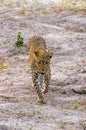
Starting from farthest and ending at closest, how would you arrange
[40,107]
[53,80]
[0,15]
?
1. [0,15]
2. [53,80]
3. [40,107]

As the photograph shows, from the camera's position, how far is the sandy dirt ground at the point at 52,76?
1021 centimetres

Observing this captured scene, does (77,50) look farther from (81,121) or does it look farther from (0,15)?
(81,121)

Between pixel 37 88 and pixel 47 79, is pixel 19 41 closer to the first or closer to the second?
pixel 47 79

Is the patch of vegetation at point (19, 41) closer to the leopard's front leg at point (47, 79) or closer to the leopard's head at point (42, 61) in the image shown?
the leopard's front leg at point (47, 79)

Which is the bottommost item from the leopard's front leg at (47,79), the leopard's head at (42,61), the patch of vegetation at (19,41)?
the patch of vegetation at (19,41)

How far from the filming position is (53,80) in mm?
13219

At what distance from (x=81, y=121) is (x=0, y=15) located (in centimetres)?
1095

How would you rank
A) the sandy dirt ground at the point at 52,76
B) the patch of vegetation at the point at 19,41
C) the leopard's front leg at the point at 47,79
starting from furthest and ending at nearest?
the patch of vegetation at the point at 19,41, the leopard's front leg at the point at 47,79, the sandy dirt ground at the point at 52,76

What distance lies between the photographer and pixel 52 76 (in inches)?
534

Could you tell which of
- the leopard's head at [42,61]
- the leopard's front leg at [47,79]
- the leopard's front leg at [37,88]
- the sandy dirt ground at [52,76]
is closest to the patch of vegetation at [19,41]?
the sandy dirt ground at [52,76]

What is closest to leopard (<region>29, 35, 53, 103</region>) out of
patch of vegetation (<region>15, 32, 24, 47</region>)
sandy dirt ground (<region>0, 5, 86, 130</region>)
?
sandy dirt ground (<region>0, 5, 86, 130</region>)

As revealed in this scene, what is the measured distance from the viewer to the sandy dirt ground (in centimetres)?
1021

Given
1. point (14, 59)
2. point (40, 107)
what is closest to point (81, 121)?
point (40, 107)

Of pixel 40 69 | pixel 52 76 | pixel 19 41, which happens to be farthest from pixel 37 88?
pixel 19 41
